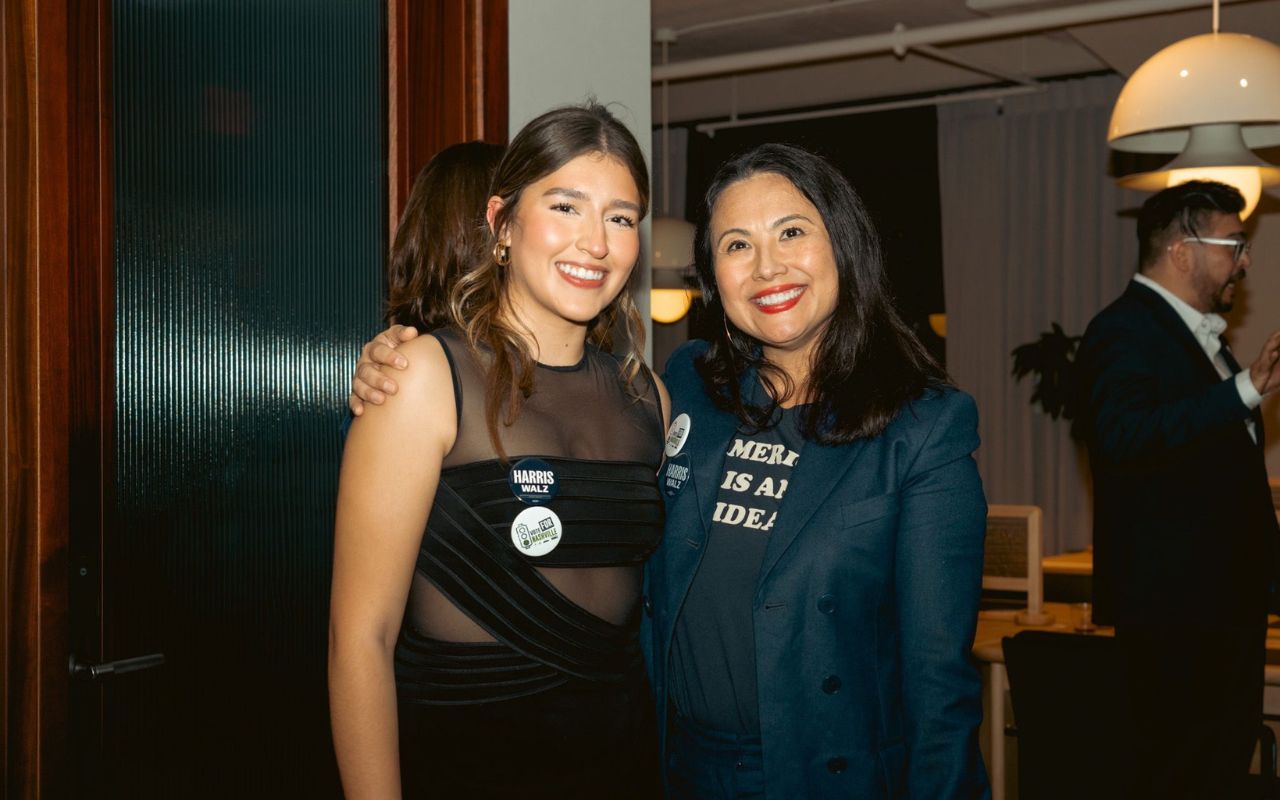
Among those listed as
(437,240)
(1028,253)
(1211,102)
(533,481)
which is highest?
(1028,253)

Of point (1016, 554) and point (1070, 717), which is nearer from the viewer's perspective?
point (1070, 717)

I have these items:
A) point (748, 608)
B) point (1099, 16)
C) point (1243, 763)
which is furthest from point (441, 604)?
point (1099, 16)

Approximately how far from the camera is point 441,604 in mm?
1721

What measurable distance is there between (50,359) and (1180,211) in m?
3.04

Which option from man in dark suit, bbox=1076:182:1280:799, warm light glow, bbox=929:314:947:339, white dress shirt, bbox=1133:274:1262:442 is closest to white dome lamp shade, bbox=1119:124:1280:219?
man in dark suit, bbox=1076:182:1280:799

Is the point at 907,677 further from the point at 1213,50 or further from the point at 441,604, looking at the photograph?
the point at 1213,50

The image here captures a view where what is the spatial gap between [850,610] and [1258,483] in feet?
6.57

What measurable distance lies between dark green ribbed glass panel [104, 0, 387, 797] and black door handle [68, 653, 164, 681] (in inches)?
0.9

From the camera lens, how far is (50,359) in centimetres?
190

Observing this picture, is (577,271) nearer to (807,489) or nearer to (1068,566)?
(807,489)

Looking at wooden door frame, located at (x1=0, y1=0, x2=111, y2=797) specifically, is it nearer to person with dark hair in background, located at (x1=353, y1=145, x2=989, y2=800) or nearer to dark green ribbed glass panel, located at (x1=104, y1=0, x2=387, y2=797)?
dark green ribbed glass panel, located at (x1=104, y1=0, x2=387, y2=797)

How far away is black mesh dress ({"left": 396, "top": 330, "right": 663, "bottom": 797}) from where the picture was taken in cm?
171

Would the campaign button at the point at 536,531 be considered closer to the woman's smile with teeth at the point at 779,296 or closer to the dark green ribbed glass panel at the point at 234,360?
A: the woman's smile with teeth at the point at 779,296

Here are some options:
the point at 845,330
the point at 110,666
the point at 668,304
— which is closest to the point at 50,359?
the point at 110,666
